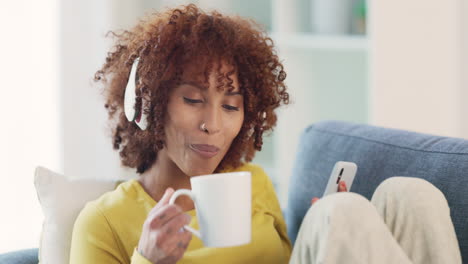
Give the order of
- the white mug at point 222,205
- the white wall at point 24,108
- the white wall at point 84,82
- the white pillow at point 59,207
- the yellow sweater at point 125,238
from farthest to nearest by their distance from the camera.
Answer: the white wall at point 84,82 < the white wall at point 24,108 < the white pillow at point 59,207 < the yellow sweater at point 125,238 < the white mug at point 222,205

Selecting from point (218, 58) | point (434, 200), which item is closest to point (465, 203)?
point (434, 200)

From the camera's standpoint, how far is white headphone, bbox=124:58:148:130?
1.16 m

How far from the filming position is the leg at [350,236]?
0.97 m

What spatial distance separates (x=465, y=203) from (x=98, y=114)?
5.41 feet

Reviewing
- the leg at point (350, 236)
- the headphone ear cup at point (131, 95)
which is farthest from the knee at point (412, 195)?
the headphone ear cup at point (131, 95)

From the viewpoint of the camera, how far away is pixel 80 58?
2422 mm

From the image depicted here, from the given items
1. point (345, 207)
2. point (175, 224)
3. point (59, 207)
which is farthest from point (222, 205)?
point (59, 207)

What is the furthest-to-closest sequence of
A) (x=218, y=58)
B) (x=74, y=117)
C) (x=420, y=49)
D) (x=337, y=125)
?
(x=74, y=117) < (x=420, y=49) < (x=337, y=125) < (x=218, y=58)

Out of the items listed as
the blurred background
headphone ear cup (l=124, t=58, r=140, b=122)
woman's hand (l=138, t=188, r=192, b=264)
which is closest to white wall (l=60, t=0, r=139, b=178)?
the blurred background

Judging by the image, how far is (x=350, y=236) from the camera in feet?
3.22

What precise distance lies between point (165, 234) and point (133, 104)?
28 centimetres

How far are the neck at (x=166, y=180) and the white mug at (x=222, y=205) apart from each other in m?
0.27

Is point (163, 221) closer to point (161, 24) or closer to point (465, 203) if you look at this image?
point (161, 24)

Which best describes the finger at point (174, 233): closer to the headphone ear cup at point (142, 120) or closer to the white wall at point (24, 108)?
the headphone ear cup at point (142, 120)
